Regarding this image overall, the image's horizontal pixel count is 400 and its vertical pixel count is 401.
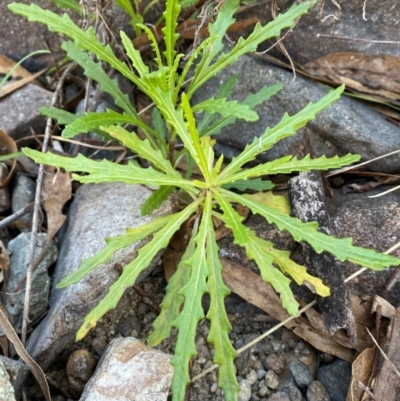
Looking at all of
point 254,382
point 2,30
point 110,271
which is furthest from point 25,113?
point 254,382

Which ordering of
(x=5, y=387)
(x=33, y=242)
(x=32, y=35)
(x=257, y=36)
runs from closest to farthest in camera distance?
(x=5, y=387), (x=257, y=36), (x=33, y=242), (x=32, y=35)

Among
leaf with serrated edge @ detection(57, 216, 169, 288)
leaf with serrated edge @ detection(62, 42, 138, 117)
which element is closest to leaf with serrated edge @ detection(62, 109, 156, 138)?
leaf with serrated edge @ detection(62, 42, 138, 117)

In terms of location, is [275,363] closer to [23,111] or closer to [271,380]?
[271,380]

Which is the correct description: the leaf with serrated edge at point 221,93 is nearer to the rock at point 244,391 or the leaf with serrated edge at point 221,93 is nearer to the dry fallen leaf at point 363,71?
the dry fallen leaf at point 363,71

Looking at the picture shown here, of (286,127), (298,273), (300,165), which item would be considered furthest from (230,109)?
(298,273)

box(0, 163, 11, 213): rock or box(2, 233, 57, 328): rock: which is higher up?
box(0, 163, 11, 213): rock

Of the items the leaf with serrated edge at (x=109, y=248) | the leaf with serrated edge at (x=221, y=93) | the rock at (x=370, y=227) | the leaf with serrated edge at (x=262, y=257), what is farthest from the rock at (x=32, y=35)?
the rock at (x=370, y=227)

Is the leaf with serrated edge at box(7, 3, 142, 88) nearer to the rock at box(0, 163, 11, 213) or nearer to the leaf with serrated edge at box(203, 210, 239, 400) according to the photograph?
the leaf with serrated edge at box(203, 210, 239, 400)
